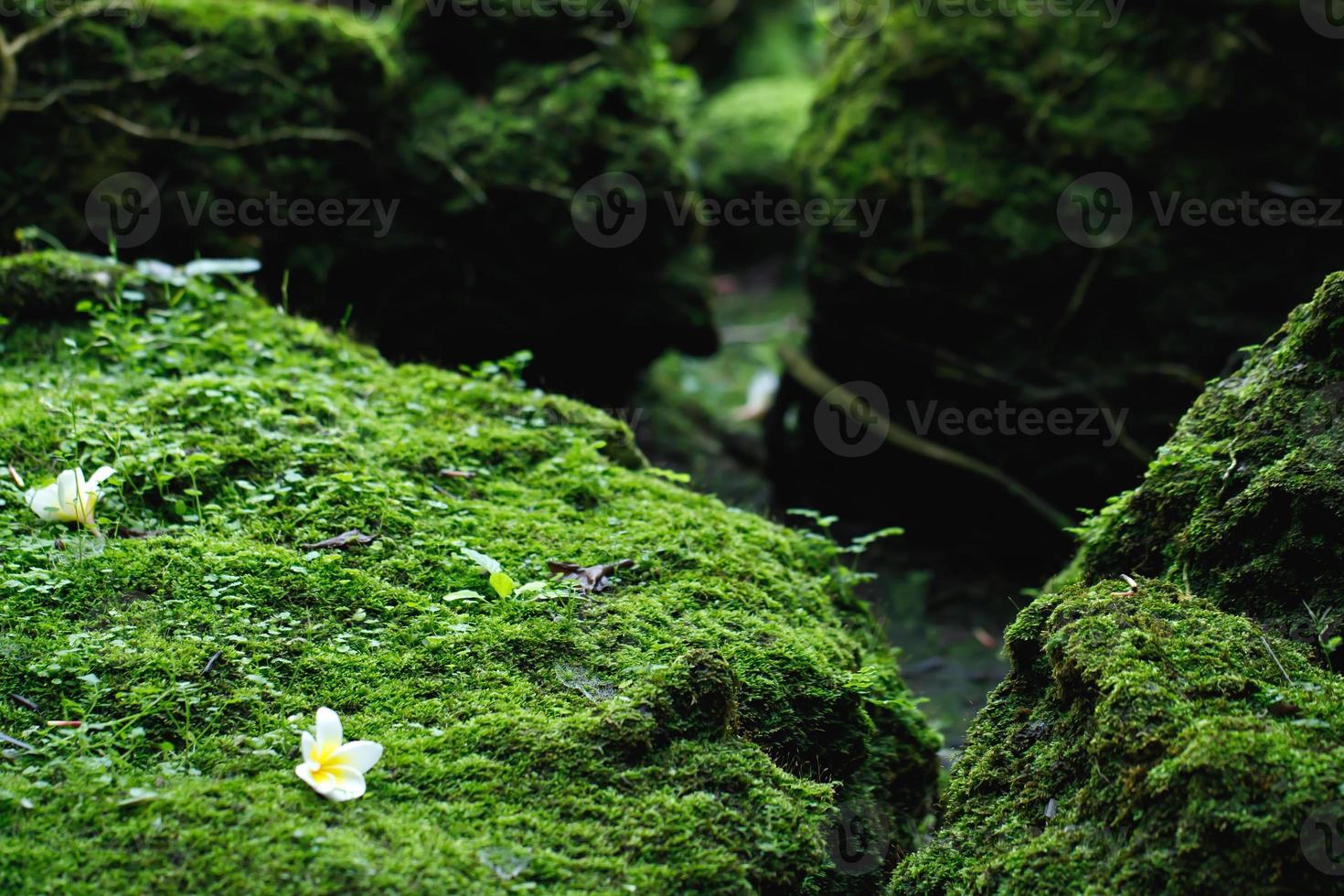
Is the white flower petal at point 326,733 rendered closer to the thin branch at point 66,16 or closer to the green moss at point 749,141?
the thin branch at point 66,16

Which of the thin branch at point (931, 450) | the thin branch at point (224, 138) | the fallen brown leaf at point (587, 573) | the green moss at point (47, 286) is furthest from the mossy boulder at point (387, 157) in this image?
the fallen brown leaf at point (587, 573)

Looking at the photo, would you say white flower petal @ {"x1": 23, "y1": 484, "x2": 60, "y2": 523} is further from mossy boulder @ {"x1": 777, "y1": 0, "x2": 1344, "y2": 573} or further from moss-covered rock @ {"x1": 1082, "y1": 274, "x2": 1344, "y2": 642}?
mossy boulder @ {"x1": 777, "y1": 0, "x2": 1344, "y2": 573}

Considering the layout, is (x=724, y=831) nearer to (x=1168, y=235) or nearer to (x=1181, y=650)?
(x=1181, y=650)

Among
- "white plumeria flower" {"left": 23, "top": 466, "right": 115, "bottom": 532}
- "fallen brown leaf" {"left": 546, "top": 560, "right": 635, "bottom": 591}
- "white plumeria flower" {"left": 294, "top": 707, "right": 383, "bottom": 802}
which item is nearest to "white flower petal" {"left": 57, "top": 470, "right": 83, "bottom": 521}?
"white plumeria flower" {"left": 23, "top": 466, "right": 115, "bottom": 532}

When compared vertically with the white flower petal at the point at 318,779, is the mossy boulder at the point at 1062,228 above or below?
above

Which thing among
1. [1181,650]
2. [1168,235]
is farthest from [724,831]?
[1168,235]
